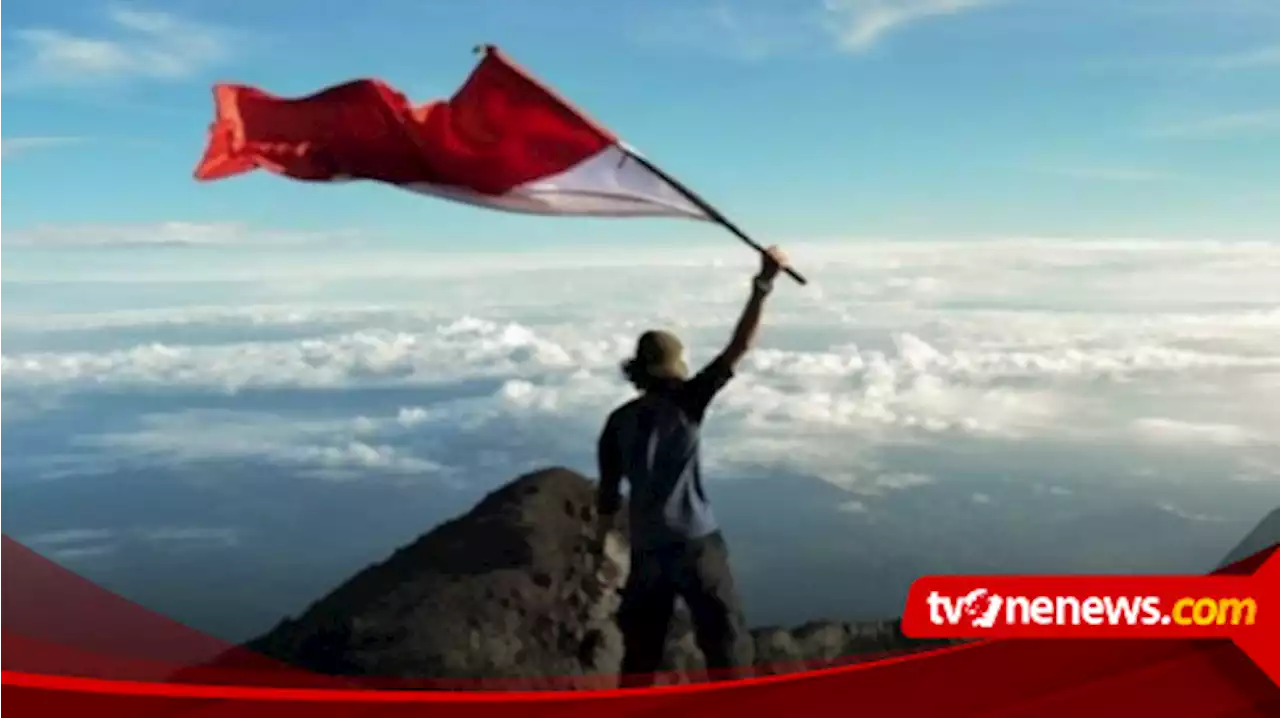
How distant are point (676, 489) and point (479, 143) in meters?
2.23

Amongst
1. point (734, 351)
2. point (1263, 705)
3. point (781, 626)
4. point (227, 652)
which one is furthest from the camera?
point (781, 626)

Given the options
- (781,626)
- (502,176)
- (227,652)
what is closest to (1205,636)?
(781,626)

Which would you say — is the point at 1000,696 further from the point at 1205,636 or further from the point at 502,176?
the point at 502,176

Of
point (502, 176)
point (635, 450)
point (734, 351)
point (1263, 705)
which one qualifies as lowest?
point (1263, 705)

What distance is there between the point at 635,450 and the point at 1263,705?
385 cm

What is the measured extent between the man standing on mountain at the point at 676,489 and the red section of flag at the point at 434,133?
4.07 ft

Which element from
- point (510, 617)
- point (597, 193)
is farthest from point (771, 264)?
point (510, 617)

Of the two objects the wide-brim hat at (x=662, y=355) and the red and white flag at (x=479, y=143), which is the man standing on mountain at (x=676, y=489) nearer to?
the wide-brim hat at (x=662, y=355)

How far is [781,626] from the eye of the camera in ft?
30.6

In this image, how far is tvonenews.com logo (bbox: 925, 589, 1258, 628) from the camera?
8.47m

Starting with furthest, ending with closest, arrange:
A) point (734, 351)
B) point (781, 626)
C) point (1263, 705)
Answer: point (781, 626)
point (1263, 705)
point (734, 351)

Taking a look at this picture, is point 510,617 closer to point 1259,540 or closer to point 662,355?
point 662,355

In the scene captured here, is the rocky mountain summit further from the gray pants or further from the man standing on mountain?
the man standing on mountain

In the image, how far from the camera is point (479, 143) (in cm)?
808
